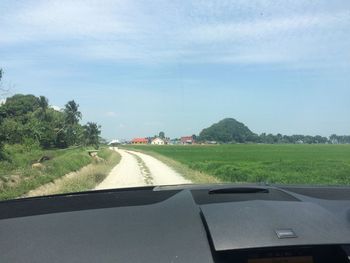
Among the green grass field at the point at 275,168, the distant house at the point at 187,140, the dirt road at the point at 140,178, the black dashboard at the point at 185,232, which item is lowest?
the dirt road at the point at 140,178

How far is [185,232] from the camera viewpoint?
202 cm

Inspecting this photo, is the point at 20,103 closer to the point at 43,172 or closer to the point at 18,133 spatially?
the point at 18,133

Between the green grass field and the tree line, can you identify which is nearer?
the green grass field

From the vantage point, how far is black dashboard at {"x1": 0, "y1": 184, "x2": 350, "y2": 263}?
189 centimetres

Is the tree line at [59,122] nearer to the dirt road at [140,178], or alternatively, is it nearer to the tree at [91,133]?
the tree at [91,133]

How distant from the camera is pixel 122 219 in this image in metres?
2.20

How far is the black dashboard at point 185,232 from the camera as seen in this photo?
74.5 inches

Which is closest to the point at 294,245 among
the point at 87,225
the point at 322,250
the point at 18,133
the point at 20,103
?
the point at 322,250

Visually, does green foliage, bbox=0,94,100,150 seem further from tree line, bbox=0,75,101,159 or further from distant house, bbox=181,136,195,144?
distant house, bbox=181,136,195,144

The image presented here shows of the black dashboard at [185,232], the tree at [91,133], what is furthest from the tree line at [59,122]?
the black dashboard at [185,232]

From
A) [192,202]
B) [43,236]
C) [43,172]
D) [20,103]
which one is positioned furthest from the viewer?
[20,103]

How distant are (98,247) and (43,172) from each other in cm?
2548

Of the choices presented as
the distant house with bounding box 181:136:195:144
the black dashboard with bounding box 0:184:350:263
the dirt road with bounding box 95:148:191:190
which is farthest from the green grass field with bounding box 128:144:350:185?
the distant house with bounding box 181:136:195:144

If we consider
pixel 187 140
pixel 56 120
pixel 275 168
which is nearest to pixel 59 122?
pixel 56 120
